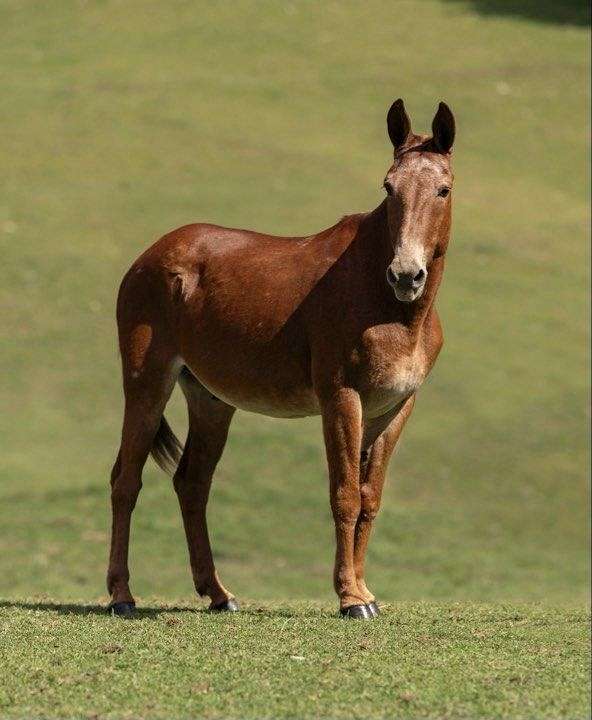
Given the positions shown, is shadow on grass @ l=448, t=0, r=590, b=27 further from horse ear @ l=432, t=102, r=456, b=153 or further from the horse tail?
horse ear @ l=432, t=102, r=456, b=153

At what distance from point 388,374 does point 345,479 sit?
0.68 m

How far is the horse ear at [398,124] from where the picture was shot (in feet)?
29.3

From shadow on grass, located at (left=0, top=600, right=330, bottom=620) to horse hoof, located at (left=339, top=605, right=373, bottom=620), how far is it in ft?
0.98

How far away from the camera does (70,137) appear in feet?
115

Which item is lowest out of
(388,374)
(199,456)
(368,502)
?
(199,456)

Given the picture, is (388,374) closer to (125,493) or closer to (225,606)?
(225,606)

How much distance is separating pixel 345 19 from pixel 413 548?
27118mm

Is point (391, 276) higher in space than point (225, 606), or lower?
higher

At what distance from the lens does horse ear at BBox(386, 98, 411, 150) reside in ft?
29.3

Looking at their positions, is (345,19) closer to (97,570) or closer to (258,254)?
(97,570)

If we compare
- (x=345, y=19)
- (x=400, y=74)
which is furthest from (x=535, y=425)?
(x=345, y=19)

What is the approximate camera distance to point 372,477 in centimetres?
934

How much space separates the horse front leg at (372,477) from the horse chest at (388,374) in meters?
0.42

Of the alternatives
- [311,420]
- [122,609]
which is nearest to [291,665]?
[122,609]
